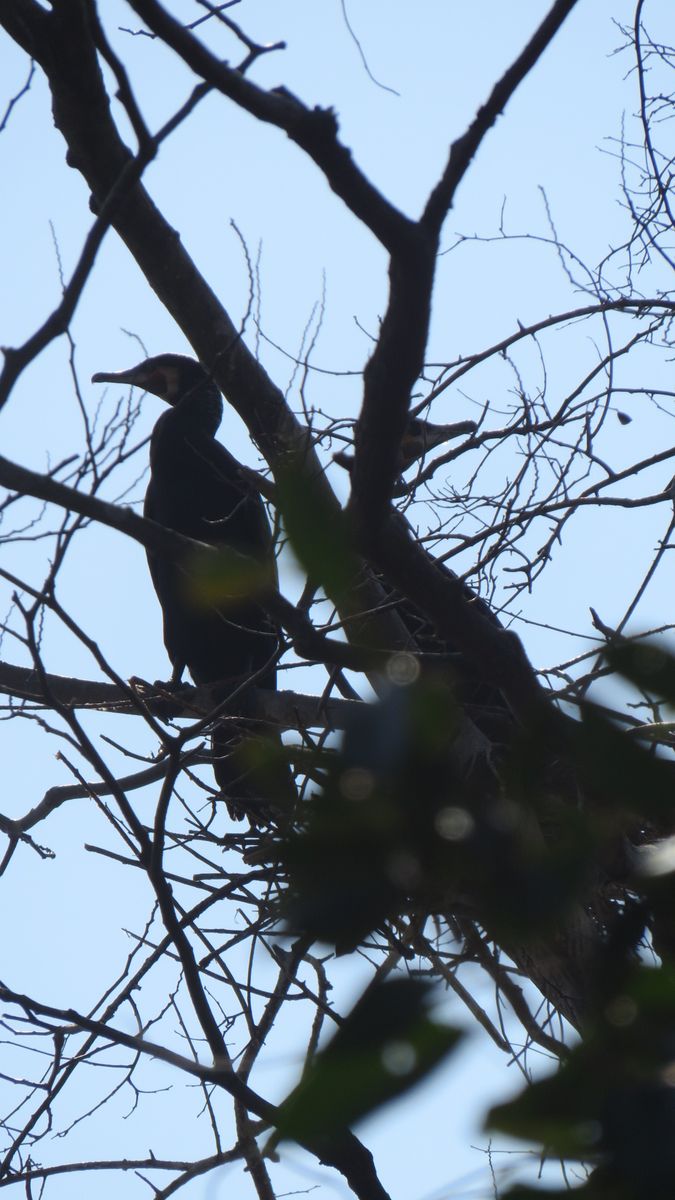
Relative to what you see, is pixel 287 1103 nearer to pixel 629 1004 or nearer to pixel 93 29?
pixel 629 1004

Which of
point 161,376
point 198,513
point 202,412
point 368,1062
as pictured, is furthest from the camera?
point 161,376

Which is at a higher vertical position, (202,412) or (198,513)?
(202,412)

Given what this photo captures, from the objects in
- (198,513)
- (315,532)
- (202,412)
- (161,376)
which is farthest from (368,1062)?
(161,376)

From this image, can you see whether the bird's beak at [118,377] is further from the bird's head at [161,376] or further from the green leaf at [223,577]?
the green leaf at [223,577]

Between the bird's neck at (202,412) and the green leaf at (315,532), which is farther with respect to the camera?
the bird's neck at (202,412)

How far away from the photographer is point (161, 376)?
543cm

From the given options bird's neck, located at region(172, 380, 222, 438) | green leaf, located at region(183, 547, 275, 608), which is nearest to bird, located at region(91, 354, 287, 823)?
bird's neck, located at region(172, 380, 222, 438)

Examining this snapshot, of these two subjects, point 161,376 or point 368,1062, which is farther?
point 161,376

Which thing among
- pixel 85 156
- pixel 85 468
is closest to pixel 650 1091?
pixel 85 468

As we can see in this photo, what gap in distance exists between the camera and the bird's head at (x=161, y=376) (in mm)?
5355

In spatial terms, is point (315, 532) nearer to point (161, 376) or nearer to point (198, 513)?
point (198, 513)

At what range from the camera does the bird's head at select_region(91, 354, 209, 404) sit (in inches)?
211

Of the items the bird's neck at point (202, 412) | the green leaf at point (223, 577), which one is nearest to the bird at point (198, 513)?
the bird's neck at point (202, 412)

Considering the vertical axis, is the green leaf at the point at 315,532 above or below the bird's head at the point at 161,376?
below
